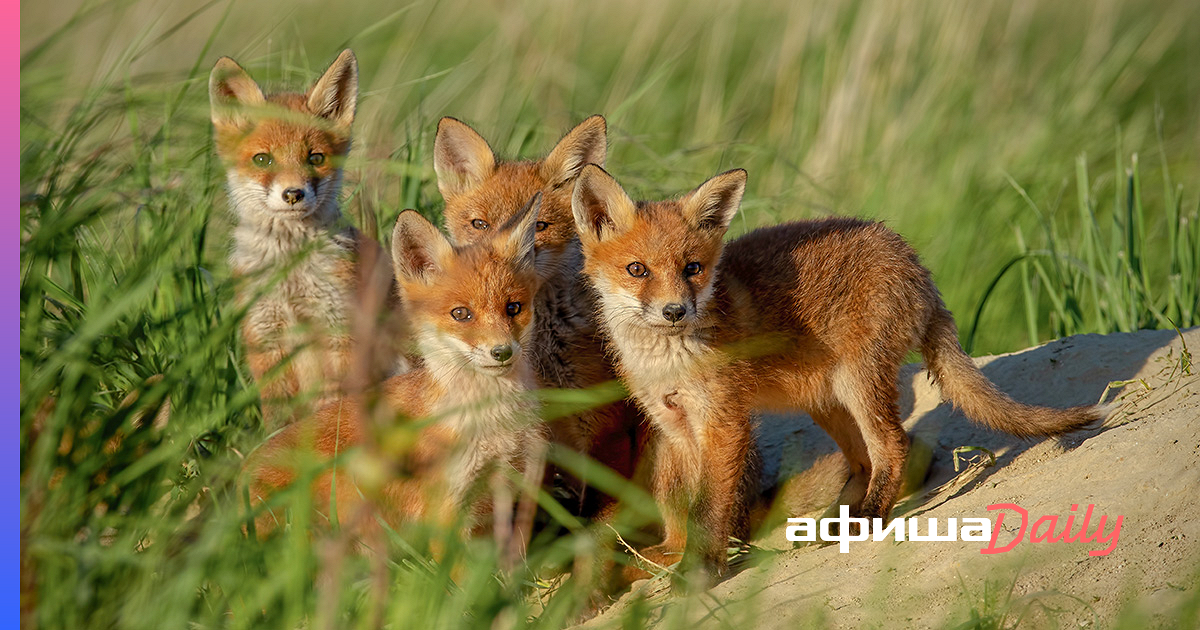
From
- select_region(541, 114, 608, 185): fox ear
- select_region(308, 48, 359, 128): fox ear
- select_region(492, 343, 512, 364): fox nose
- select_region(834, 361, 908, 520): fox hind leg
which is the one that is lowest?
select_region(834, 361, 908, 520): fox hind leg

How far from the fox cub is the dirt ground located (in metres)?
0.68

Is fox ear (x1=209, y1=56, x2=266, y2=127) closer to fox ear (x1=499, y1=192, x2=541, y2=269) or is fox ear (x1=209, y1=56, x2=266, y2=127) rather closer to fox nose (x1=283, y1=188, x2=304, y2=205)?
fox nose (x1=283, y1=188, x2=304, y2=205)

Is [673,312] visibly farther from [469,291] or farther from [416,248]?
[416,248]

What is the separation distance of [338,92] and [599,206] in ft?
4.41

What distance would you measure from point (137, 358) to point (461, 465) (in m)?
1.25

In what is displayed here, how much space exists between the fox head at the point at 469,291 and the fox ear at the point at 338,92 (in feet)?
3.43

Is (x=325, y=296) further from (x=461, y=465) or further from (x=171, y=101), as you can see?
(x=461, y=465)

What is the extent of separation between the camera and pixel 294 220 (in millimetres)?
4559

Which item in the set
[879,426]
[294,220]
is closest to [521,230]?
[294,220]

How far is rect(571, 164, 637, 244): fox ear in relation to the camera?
4.01 m

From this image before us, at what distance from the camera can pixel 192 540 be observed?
3016mm

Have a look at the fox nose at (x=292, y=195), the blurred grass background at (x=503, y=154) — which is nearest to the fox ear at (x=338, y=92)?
the blurred grass background at (x=503, y=154)

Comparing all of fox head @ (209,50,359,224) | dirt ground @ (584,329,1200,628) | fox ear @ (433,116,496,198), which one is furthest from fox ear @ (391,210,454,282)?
dirt ground @ (584,329,1200,628)

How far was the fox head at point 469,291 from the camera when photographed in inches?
143
